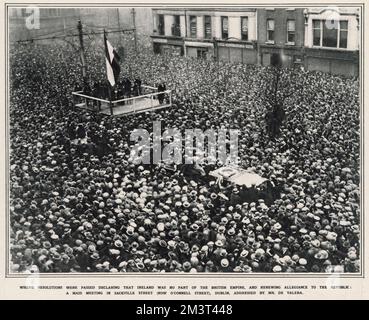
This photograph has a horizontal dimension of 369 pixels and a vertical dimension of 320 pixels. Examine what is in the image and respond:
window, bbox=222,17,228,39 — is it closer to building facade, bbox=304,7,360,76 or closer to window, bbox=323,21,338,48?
building facade, bbox=304,7,360,76

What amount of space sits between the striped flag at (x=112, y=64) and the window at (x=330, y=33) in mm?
4721

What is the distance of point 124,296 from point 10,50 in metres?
5.69

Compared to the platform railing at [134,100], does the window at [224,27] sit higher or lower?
higher

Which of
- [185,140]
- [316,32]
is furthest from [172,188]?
[316,32]

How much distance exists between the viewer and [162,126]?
12.9 metres

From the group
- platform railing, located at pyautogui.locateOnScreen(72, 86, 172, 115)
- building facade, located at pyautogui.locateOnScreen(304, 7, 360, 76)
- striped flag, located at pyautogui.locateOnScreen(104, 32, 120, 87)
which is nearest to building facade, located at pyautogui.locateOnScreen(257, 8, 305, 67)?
building facade, located at pyautogui.locateOnScreen(304, 7, 360, 76)

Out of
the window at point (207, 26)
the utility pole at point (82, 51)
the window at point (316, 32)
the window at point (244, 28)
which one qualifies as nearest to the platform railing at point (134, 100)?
the utility pole at point (82, 51)

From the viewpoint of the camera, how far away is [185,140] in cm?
1222

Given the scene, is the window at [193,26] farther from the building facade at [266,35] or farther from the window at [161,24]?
the window at [161,24]

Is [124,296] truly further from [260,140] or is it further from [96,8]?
[96,8]

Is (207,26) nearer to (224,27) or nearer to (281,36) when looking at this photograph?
(224,27)

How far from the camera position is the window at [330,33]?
448 inches

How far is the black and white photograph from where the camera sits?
35.0 ft
